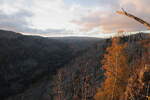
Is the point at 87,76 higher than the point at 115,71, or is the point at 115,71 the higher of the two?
the point at 115,71

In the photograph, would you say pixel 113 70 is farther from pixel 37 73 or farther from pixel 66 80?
pixel 37 73

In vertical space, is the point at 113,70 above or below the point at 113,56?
below

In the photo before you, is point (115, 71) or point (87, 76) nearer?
point (115, 71)

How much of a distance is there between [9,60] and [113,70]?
529ft

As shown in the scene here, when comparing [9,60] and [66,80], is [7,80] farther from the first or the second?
[66,80]

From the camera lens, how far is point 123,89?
33.6 metres

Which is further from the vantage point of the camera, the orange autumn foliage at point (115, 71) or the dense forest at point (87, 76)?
the orange autumn foliage at point (115, 71)

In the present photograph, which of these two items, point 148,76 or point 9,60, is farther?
point 9,60

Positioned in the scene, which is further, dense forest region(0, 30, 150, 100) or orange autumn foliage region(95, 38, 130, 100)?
orange autumn foliage region(95, 38, 130, 100)

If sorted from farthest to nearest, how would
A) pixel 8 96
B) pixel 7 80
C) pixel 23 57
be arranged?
pixel 23 57
pixel 7 80
pixel 8 96

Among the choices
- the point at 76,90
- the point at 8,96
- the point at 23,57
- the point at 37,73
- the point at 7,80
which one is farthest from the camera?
the point at 23,57

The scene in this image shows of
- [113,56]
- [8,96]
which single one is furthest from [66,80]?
[113,56]

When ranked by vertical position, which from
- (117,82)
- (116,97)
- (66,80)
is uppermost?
(117,82)

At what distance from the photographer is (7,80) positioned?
14875 cm
